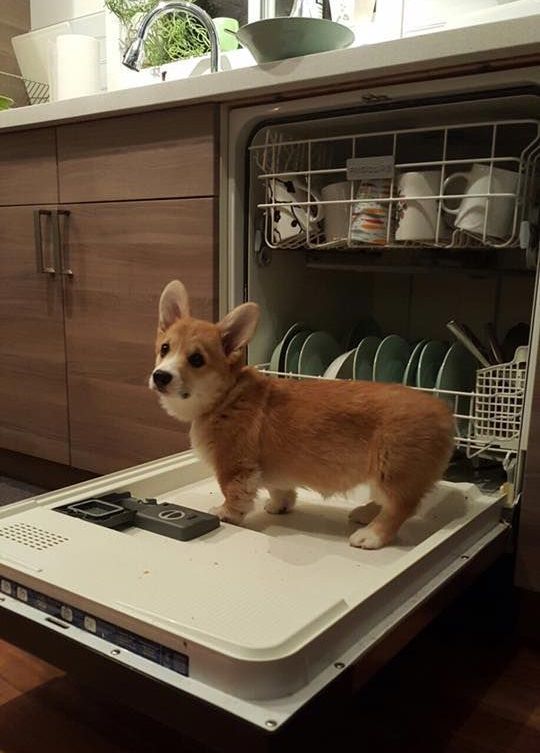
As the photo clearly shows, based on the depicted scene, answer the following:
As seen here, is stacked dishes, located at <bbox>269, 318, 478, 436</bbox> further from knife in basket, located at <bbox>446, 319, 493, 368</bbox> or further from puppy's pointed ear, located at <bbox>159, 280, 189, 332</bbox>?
puppy's pointed ear, located at <bbox>159, 280, 189, 332</bbox>

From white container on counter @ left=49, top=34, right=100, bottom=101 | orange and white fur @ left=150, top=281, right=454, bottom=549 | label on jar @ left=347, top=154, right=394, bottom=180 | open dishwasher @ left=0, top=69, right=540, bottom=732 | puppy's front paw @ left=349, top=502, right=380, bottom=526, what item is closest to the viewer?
open dishwasher @ left=0, top=69, right=540, bottom=732

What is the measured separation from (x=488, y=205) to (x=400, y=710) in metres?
0.82

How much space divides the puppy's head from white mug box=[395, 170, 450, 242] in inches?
14.9

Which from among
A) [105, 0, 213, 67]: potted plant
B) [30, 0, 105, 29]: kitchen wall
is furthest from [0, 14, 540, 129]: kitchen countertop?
[30, 0, 105, 29]: kitchen wall

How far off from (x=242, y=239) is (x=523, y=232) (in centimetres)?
58

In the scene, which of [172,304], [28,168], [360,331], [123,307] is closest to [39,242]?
[28,168]

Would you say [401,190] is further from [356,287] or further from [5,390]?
[5,390]

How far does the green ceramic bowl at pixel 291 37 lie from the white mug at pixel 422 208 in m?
0.29

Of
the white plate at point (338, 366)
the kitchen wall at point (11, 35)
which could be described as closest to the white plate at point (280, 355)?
the white plate at point (338, 366)

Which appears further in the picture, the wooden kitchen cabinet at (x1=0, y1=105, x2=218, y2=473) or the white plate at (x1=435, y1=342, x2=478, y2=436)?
the wooden kitchen cabinet at (x1=0, y1=105, x2=218, y2=473)

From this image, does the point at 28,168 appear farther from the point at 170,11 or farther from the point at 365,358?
the point at 365,358

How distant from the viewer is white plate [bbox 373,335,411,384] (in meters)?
1.41

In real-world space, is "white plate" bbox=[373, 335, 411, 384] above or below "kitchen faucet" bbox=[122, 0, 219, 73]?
below

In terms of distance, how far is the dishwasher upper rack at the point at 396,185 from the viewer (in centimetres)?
111
